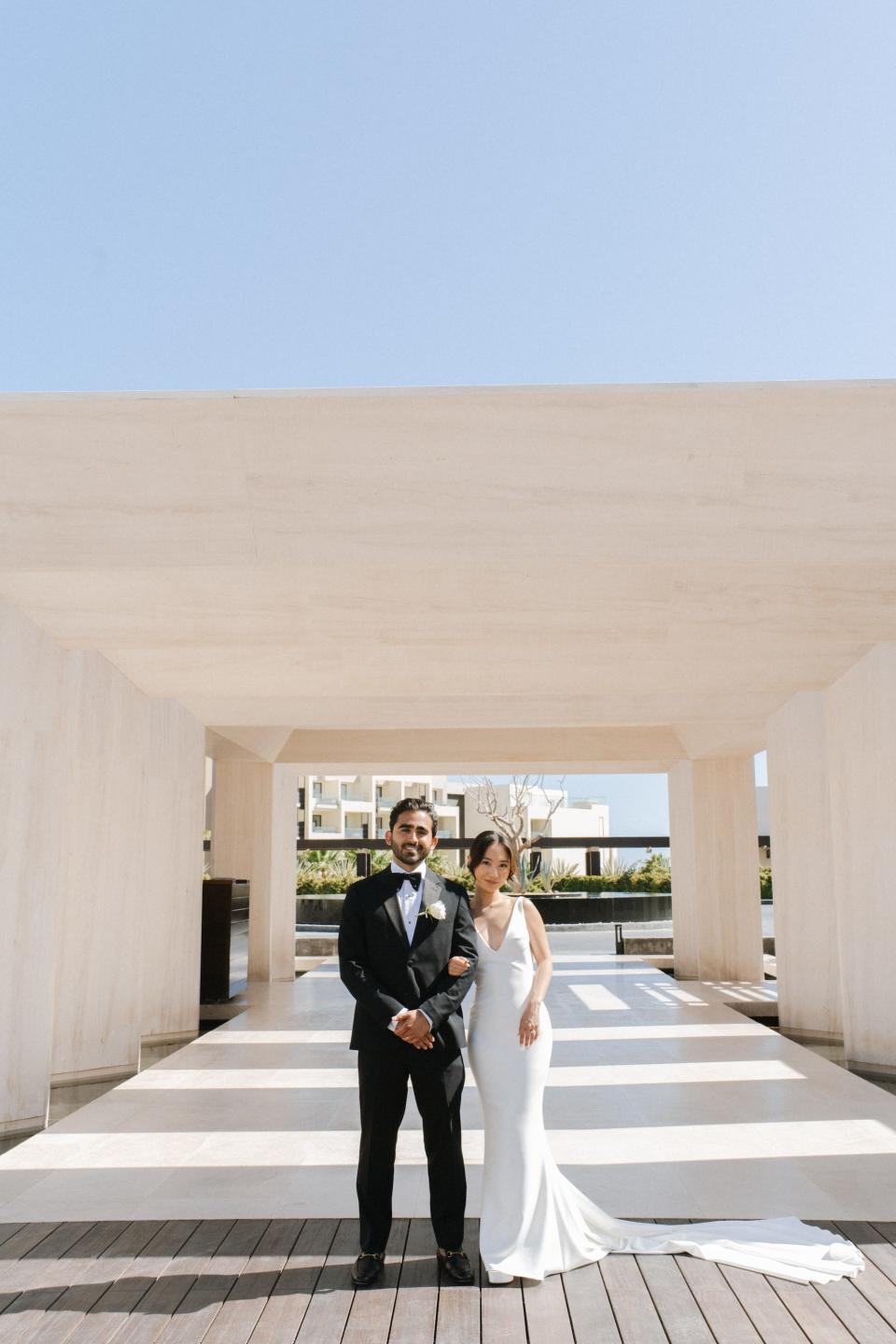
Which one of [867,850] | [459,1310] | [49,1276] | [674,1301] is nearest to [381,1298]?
[459,1310]

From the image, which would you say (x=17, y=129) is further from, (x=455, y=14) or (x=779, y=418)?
(x=779, y=418)

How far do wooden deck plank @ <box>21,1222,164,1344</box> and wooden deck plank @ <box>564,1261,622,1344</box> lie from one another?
1328 mm

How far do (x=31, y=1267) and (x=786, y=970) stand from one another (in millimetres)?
8444

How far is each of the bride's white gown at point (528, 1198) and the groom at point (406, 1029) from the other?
0.10 meters

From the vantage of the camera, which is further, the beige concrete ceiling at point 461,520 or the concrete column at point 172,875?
the concrete column at point 172,875

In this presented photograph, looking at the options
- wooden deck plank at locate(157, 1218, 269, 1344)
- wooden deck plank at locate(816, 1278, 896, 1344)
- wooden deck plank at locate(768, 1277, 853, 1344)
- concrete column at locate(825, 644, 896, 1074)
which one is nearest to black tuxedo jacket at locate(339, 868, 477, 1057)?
wooden deck plank at locate(157, 1218, 269, 1344)

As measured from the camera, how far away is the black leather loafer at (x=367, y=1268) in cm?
339

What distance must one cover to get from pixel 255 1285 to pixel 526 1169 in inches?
40.8

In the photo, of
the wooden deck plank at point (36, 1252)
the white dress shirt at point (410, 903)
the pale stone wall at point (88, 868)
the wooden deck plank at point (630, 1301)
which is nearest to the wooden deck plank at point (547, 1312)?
the wooden deck plank at point (630, 1301)

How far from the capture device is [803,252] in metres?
9.55

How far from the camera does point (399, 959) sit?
11.7 ft

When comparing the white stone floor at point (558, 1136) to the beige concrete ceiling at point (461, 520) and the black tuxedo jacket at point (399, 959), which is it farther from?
the beige concrete ceiling at point (461, 520)

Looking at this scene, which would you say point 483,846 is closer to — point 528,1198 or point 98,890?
point 528,1198

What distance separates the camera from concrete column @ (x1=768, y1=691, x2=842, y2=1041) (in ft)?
31.9
